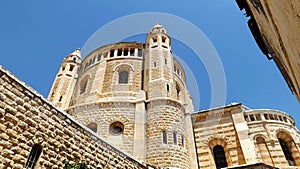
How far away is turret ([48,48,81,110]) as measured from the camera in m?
20.7

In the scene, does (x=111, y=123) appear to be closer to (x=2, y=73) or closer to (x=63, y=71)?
(x=2, y=73)

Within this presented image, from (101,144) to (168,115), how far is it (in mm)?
7907

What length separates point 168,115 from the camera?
15055 millimetres

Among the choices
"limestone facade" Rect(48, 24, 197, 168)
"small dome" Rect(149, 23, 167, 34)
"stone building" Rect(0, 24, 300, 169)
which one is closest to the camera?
"stone building" Rect(0, 24, 300, 169)

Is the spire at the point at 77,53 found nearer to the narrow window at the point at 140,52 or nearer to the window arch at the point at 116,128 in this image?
the narrow window at the point at 140,52

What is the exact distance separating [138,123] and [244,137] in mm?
7953

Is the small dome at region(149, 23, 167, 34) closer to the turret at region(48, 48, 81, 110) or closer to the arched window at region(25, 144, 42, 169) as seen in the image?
the turret at region(48, 48, 81, 110)

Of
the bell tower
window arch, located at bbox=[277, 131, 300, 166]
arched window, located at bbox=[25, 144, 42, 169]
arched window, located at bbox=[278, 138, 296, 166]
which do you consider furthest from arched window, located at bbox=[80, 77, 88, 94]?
arched window, located at bbox=[278, 138, 296, 166]

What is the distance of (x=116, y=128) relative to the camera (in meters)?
15.7

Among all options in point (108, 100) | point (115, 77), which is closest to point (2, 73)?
point (108, 100)

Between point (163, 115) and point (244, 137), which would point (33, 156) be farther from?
point (244, 137)

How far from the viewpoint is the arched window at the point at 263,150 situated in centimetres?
1569

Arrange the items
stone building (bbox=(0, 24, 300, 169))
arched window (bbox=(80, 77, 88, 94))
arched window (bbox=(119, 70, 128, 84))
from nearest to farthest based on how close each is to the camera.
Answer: stone building (bbox=(0, 24, 300, 169)) < arched window (bbox=(119, 70, 128, 84)) < arched window (bbox=(80, 77, 88, 94))

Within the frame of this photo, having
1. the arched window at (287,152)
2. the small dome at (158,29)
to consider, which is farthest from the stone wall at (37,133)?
the small dome at (158,29)
